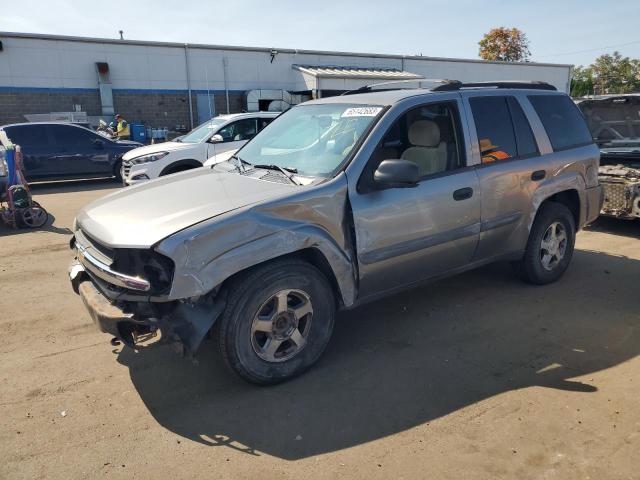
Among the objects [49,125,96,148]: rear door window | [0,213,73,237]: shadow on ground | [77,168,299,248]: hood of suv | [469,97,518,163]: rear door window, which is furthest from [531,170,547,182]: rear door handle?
[49,125,96,148]: rear door window

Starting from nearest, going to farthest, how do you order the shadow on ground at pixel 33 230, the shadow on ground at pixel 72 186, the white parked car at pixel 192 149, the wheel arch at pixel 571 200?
the wheel arch at pixel 571 200, the shadow on ground at pixel 33 230, the white parked car at pixel 192 149, the shadow on ground at pixel 72 186

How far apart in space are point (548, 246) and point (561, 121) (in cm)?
127

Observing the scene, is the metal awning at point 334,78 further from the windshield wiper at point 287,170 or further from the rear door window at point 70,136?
the windshield wiper at point 287,170

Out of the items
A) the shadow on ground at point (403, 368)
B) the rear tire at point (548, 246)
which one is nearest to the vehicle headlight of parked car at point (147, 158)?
the shadow on ground at point (403, 368)

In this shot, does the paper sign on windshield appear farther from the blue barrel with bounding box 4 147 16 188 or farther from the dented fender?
the blue barrel with bounding box 4 147 16 188

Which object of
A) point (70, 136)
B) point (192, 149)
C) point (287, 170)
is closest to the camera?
point (287, 170)

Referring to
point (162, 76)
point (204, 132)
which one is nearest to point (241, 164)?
point (204, 132)

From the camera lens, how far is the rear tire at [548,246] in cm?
506

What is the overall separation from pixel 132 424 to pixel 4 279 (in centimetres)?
358

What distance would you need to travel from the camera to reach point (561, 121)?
5.30 metres

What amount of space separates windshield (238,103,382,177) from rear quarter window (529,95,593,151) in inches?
80.1

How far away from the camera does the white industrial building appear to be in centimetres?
2078

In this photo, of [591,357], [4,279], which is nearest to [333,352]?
[591,357]

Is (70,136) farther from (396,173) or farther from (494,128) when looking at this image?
(396,173)
